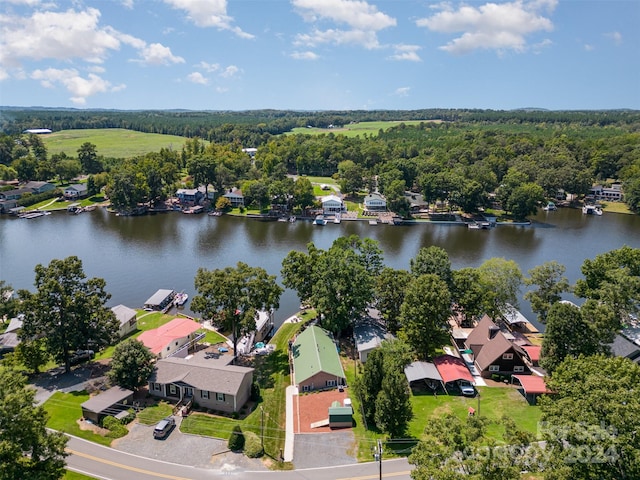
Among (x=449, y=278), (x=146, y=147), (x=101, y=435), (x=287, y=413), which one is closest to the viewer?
(x=101, y=435)

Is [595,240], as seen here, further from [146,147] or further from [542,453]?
[146,147]

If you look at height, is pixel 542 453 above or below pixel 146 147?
below

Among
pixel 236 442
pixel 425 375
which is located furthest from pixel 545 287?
pixel 236 442

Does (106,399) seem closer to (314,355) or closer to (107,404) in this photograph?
(107,404)

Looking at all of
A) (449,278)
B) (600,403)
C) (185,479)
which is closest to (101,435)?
(185,479)

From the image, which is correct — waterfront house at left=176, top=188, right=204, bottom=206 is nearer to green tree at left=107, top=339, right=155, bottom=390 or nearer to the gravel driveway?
green tree at left=107, top=339, right=155, bottom=390

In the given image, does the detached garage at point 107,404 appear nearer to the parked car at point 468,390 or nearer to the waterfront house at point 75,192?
the parked car at point 468,390
